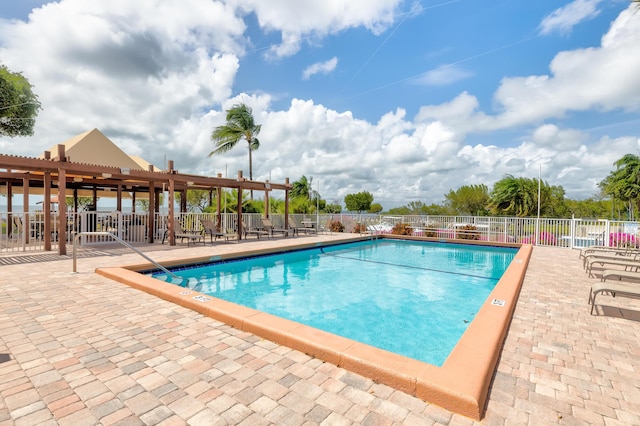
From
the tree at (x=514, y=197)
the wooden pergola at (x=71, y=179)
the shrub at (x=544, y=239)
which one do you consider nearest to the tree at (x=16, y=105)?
the wooden pergola at (x=71, y=179)

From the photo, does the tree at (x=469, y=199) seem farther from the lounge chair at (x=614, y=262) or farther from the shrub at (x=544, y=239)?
the lounge chair at (x=614, y=262)

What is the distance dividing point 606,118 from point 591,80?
7.37 metres

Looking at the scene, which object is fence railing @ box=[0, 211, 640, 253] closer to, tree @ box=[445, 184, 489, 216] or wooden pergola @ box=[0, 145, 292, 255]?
wooden pergola @ box=[0, 145, 292, 255]

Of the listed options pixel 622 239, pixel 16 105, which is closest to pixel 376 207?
pixel 622 239

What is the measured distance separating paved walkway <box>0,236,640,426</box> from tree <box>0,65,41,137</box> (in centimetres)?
2084

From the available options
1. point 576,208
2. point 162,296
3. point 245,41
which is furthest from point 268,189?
point 576,208

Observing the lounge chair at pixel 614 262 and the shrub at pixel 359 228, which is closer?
the lounge chair at pixel 614 262

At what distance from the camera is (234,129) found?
2148 cm

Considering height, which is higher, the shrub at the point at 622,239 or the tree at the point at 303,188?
the tree at the point at 303,188

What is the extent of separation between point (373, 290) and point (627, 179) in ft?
90.3

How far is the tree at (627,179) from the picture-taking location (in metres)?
23.0

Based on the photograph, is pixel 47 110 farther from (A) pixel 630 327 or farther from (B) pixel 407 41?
(A) pixel 630 327

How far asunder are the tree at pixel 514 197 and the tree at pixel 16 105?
31823 millimetres

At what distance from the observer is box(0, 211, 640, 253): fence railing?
11297 millimetres
